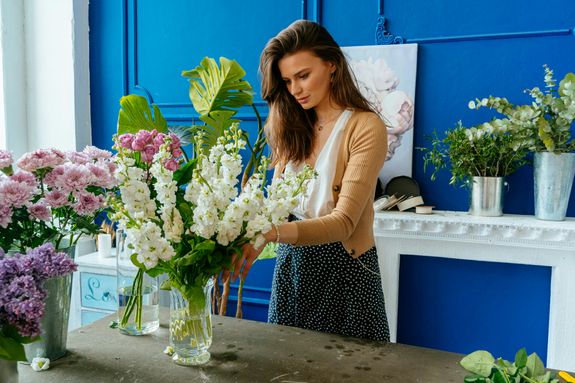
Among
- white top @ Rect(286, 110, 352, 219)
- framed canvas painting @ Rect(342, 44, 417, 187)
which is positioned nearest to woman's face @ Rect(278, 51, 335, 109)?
white top @ Rect(286, 110, 352, 219)

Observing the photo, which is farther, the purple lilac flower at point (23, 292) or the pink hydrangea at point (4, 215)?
the pink hydrangea at point (4, 215)

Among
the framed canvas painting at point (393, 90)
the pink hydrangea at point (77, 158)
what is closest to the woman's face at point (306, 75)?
the pink hydrangea at point (77, 158)

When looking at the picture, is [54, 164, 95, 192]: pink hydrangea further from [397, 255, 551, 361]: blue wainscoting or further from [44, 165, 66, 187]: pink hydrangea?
[397, 255, 551, 361]: blue wainscoting

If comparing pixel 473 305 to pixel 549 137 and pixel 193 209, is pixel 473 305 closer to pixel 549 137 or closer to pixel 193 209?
pixel 549 137

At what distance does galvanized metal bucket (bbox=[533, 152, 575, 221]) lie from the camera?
7.58ft

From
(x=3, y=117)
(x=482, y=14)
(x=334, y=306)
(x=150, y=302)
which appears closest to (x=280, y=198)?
(x=150, y=302)

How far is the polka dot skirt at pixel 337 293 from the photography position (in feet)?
5.58

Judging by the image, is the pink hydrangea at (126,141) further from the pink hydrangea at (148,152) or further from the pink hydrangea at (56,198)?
the pink hydrangea at (56,198)

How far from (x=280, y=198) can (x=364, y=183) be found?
1.82 feet

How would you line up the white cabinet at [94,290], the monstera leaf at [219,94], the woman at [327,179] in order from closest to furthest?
1. the woman at [327,179]
2. the monstera leaf at [219,94]
3. the white cabinet at [94,290]

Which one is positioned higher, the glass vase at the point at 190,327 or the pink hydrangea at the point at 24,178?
the pink hydrangea at the point at 24,178

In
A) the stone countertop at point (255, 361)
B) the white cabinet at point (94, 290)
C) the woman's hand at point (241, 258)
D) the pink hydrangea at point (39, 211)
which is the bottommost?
the white cabinet at point (94, 290)

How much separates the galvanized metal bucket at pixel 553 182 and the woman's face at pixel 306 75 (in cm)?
122

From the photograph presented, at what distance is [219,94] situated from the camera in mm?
2688
